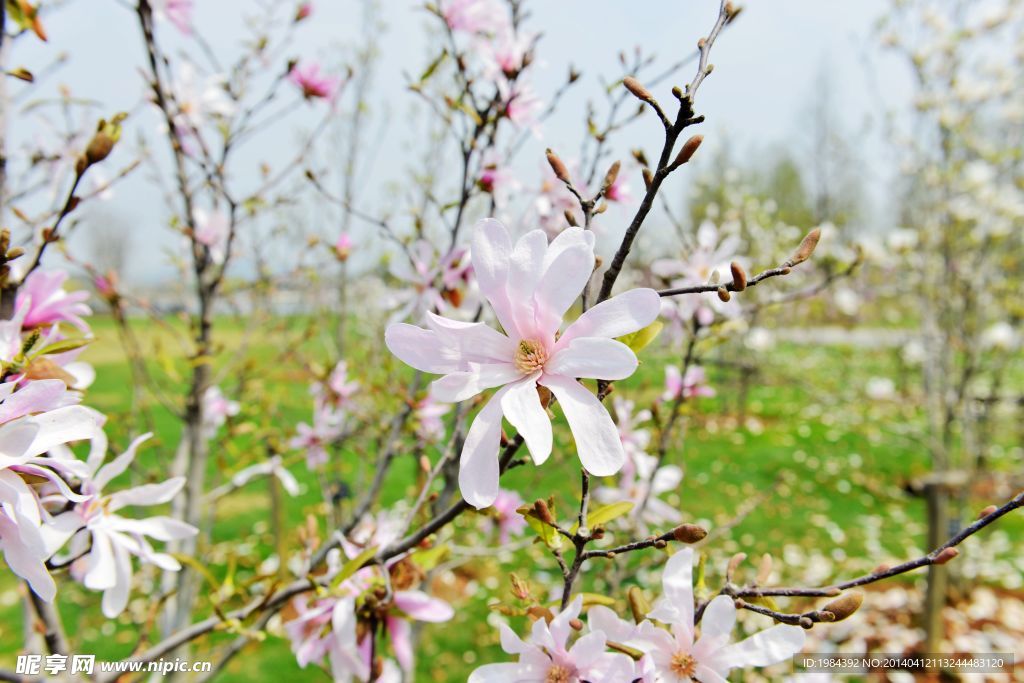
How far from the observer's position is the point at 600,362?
1.79 feet

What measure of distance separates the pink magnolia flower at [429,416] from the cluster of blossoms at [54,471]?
0.88m

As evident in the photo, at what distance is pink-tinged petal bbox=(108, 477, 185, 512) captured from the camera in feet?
2.68

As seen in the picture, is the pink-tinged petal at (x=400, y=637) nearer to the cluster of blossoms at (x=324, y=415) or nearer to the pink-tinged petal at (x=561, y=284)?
the pink-tinged petal at (x=561, y=284)

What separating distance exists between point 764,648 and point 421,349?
0.51 metres

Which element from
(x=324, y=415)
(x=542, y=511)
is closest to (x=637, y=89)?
(x=542, y=511)

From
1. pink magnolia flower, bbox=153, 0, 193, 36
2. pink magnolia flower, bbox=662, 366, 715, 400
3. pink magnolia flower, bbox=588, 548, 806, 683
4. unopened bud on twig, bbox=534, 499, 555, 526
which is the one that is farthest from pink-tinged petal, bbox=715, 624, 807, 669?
pink magnolia flower, bbox=153, 0, 193, 36

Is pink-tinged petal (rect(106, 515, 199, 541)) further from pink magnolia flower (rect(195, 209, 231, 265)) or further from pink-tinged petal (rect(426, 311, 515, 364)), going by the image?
pink magnolia flower (rect(195, 209, 231, 265))

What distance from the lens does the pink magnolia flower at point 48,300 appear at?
2.78 ft

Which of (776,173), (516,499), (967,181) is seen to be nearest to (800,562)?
(967,181)

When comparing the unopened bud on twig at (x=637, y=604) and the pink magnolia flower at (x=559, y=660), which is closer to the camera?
the pink magnolia flower at (x=559, y=660)

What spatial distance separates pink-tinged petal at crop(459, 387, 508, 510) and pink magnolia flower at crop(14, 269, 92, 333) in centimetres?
63

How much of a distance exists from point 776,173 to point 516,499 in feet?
76.2

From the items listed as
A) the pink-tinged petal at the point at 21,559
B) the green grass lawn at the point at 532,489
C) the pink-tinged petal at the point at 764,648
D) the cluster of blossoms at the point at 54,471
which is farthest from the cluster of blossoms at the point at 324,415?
the pink-tinged petal at the point at 764,648

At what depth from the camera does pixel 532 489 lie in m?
2.15
